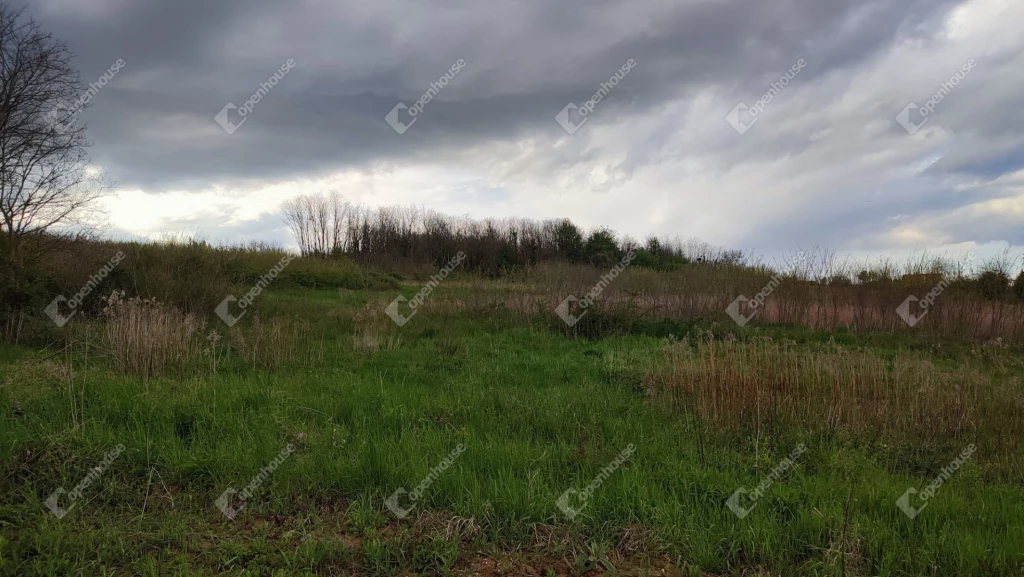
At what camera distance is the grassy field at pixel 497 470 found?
10.9 ft

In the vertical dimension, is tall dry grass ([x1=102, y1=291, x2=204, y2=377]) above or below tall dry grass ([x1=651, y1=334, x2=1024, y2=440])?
above

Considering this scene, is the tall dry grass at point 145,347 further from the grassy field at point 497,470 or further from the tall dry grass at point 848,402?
the tall dry grass at point 848,402

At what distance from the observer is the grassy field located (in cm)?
332

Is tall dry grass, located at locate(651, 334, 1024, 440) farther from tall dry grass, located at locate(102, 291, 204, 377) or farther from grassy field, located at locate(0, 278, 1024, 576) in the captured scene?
tall dry grass, located at locate(102, 291, 204, 377)

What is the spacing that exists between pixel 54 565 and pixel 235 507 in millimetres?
1019

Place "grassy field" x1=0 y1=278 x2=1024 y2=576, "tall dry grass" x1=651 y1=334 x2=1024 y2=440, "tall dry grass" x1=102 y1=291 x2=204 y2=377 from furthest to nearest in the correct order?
"tall dry grass" x1=102 y1=291 x2=204 y2=377 → "tall dry grass" x1=651 y1=334 x2=1024 y2=440 → "grassy field" x1=0 y1=278 x2=1024 y2=576

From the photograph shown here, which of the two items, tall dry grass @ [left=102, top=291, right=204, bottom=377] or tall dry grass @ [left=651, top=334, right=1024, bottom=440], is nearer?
tall dry grass @ [left=651, top=334, right=1024, bottom=440]

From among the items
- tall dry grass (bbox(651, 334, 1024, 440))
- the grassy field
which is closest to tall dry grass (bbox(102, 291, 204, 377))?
the grassy field

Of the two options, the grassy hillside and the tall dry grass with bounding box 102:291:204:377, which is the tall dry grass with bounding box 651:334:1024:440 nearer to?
the grassy hillside

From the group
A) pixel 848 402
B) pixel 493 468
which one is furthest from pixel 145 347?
pixel 848 402

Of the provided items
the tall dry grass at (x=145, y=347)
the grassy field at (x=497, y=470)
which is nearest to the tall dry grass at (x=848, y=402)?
the grassy field at (x=497, y=470)

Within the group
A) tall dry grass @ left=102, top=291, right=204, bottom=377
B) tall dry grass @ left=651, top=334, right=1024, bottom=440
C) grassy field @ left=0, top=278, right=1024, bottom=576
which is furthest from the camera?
tall dry grass @ left=102, top=291, right=204, bottom=377

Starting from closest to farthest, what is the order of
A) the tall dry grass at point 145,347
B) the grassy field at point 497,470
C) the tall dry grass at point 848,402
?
the grassy field at point 497,470 < the tall dry grass at point 848,402 < the tall dry grass at point 145,347

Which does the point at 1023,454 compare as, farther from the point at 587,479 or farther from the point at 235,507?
the point at 235,507
